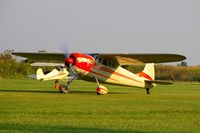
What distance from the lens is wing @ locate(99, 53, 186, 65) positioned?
31212 mm

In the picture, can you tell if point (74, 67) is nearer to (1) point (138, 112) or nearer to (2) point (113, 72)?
(2) point (113, 72)

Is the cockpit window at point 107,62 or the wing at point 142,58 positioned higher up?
the wing at point 142,58

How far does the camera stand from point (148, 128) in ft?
42.5

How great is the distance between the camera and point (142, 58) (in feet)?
107

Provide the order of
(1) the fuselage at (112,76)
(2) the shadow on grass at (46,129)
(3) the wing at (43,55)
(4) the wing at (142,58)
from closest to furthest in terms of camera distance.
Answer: (2) the shadow on grass at (46,129) < (4) the wing at (142,58) < (1) the fuselage at (112,76) < (3) the wing at (43,55)

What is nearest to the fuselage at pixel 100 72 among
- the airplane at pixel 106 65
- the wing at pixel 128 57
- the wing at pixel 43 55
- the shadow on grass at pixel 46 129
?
the airplane at pixel 106 65

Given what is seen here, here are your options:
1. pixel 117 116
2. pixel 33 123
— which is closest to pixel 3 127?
pixel 33 123

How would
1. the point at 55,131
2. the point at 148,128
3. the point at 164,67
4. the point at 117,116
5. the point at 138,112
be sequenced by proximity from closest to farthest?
the point at 55,131 → the point at 148,128 → the point at 117,116 → the point at 138,112 → the point at 164,67

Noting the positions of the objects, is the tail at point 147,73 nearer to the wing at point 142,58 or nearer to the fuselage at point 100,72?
the fuselage at point 100,72

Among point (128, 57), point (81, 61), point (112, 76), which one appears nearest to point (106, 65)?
point (112, 76)

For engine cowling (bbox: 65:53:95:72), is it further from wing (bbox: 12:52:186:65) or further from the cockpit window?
wing (bbox: 12:52:186:65)

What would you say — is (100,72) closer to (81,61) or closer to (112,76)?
(112,76)

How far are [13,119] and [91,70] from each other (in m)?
17.3

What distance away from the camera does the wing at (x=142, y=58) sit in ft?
102
